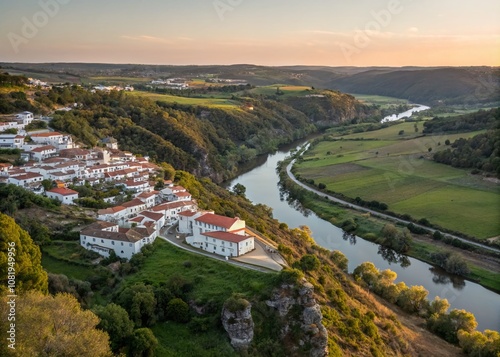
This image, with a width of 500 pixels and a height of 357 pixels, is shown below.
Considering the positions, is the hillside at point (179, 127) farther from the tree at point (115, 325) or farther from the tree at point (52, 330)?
the tree at point (52, 330)

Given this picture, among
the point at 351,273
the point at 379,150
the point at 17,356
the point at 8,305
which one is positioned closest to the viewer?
the point at 17,356

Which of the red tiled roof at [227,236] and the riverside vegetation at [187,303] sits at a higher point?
the red tiled roof at [227,236]

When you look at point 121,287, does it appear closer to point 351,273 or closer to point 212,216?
point 212,216

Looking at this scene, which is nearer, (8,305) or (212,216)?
(8,305)

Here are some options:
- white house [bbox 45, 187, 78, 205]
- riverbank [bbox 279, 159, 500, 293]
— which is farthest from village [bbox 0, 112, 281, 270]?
riverbank [bbox 279, 159, 500, 293]

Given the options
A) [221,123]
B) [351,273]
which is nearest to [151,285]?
[351,273]

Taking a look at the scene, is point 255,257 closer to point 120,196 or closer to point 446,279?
point 120,196

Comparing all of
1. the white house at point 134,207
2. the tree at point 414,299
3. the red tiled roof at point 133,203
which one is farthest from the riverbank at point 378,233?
the red tiled roof at point 133,203

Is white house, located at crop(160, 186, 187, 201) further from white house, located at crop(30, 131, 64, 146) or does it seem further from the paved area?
white house, located at crop(30, 131, 64, 146)
